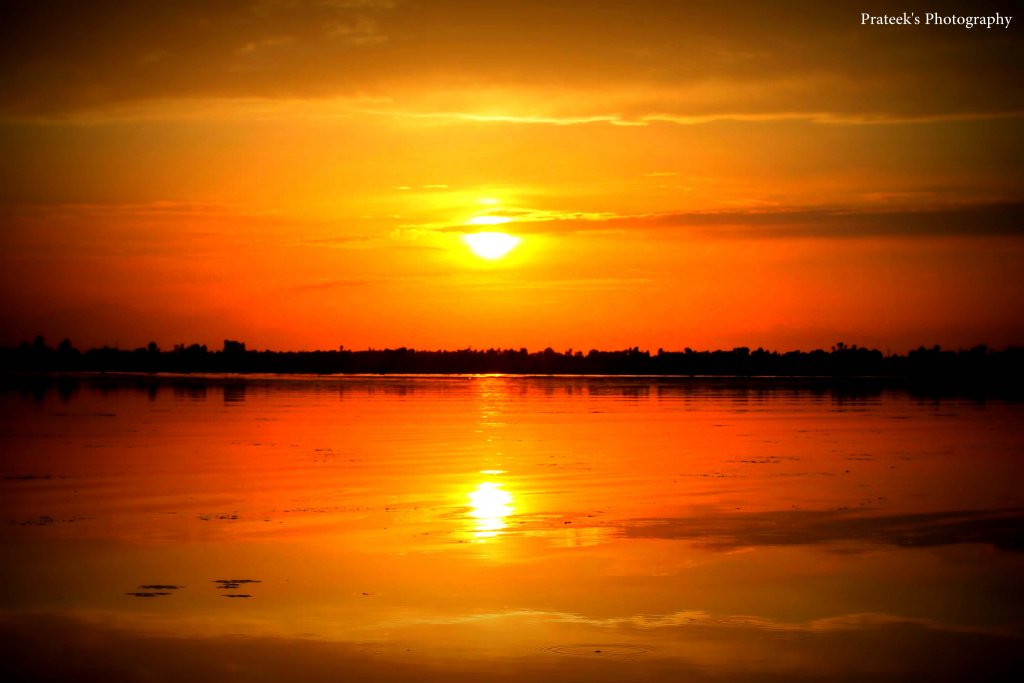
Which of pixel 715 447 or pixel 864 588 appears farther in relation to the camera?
pixel 715 447

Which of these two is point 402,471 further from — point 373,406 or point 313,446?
point 373,406

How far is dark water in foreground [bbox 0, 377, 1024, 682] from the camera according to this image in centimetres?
996

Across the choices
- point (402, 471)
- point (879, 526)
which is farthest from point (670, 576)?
point (402, 471)

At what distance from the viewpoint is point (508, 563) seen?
13.5 m

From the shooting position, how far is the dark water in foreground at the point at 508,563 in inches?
392

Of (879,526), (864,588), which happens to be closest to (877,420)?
(879,526)

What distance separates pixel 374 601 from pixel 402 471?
10.8m

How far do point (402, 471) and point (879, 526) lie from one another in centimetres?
989

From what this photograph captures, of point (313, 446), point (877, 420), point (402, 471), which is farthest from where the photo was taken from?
point (877, 420)

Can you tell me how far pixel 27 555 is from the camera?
1377cm

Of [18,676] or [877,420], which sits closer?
[18,676]

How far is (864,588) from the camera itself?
40.8 feet

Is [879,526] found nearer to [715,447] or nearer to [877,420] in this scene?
[715,447]

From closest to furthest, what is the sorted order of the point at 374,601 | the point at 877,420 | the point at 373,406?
the point at 374,601, the point at 877,420, the point at 373,406
